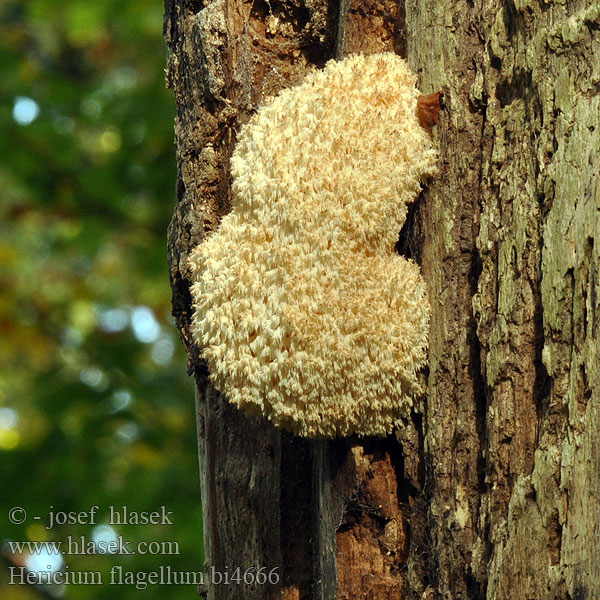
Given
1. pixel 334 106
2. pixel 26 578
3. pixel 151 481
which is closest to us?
pixel 334 106

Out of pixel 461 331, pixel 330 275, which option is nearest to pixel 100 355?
pixel 330 275

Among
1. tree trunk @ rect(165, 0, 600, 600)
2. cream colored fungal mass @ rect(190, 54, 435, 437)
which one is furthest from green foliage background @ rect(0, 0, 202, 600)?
cream colored fungal mass @ rect(190, 54, 435, 437)

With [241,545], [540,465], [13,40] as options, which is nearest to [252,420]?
[241,545]

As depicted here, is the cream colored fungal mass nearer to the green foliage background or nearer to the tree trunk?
the tree trunk

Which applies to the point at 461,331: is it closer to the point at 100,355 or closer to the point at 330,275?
the point at 330,275

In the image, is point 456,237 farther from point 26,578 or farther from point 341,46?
point 26,578

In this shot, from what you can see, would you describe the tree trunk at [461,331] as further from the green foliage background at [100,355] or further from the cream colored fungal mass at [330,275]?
the green foliage background at [100,355]
